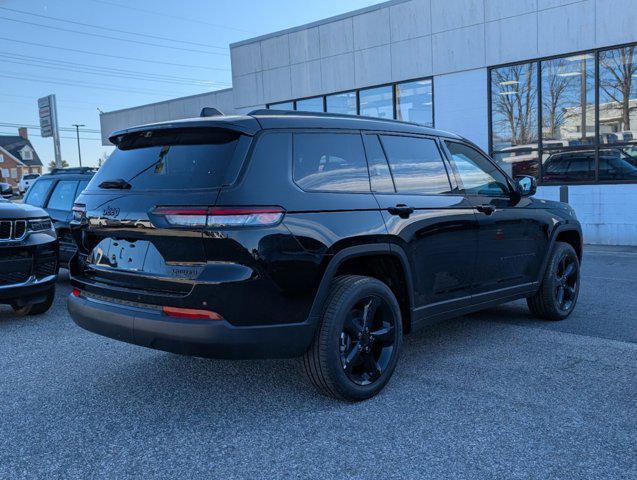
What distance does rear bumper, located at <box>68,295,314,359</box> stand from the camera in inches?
126

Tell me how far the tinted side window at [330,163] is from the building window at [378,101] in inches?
477

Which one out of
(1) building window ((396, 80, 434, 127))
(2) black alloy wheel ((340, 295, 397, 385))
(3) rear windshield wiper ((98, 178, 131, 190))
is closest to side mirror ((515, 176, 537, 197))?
(2) black alloy wheel ((340, 295, 397, 385))

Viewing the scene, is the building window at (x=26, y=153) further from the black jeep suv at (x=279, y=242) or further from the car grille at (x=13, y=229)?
the black jeep suv at (x=279, y=242)

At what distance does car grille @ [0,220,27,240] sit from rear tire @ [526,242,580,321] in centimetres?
504

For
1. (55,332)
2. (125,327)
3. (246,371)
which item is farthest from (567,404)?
(55,332)

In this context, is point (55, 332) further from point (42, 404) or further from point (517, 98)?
point (517, 98)

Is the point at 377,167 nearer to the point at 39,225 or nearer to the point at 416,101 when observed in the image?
the point at 39,225

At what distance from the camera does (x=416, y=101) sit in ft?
49.9

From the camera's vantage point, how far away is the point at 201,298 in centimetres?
319

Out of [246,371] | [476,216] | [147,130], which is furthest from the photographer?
[476,216]

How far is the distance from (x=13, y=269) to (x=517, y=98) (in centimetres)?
1140

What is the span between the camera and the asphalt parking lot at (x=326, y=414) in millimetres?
2922

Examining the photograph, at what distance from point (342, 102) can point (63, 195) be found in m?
9.62

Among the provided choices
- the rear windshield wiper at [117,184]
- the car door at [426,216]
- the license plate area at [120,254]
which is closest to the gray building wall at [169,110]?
the car door at [426,216]
